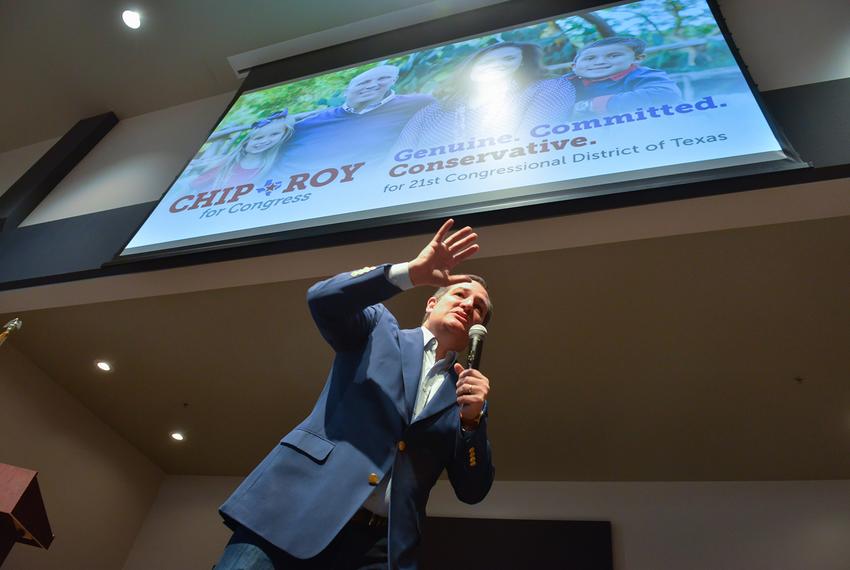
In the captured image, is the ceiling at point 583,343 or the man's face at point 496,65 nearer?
the ceiling at point 583,343

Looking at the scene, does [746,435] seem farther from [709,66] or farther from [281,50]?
[281,50]

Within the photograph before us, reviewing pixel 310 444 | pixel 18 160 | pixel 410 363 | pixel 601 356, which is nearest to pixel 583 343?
pixel 601 356

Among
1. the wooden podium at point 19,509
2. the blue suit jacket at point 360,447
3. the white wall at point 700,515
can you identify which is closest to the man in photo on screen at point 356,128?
the blue suit jacket at point 360,447

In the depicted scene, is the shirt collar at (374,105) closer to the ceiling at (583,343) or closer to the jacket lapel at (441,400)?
the ceiling at (583,343)

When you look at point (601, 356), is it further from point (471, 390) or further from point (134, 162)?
point (134, 162)

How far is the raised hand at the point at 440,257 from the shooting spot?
1.25 metres

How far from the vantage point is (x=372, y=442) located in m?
1.17

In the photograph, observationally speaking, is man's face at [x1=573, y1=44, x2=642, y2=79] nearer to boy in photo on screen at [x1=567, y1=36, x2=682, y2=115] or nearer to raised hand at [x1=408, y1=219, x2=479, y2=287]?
boy in photo on screen at [x1=567, y1=36, x2=682, y2=115]

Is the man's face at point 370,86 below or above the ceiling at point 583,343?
above

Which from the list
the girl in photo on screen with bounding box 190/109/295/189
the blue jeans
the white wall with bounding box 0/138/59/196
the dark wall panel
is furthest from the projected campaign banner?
the white wall with bounding box 0/138/59/196

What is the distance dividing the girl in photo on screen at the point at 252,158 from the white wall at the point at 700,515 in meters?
2.24

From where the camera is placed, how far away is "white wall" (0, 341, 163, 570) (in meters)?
3.43

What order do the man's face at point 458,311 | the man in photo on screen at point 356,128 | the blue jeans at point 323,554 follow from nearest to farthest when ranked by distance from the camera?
the blue jeans at point 323,554
the man's face at point 458,311
the man in photo on screen at point 356,128

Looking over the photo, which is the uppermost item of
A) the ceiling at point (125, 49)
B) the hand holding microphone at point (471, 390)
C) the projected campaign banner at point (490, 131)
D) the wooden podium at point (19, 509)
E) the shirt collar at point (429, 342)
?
the ceiling at point (125, 49)
